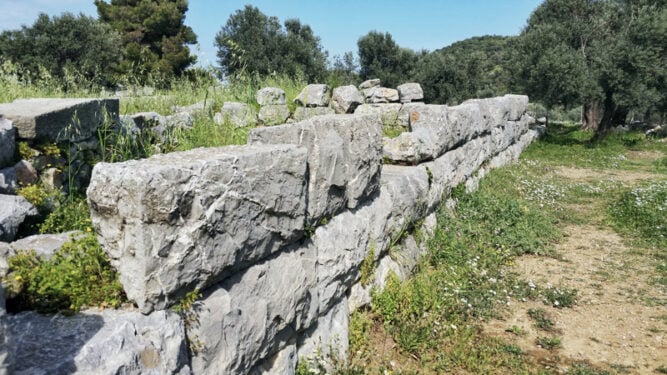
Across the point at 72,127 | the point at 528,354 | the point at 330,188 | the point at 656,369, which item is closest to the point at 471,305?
the point at 528,354

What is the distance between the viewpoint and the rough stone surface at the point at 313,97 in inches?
368

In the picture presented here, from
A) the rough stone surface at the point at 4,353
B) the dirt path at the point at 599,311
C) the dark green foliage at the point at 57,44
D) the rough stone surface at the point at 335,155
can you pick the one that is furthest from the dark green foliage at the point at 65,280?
the dark green foliage at the point at 57,44

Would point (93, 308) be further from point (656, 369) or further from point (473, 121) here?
point (473, 121)

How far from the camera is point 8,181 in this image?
291cm

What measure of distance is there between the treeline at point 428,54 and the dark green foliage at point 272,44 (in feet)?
0.21

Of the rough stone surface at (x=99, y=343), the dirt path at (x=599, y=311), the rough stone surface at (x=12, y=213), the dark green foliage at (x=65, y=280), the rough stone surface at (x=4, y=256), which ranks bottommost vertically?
the dirt path at (x=599, y=311)

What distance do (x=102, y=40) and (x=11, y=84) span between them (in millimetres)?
13612

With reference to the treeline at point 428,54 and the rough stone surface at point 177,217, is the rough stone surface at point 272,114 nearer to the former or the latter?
the treeline at point 428,54

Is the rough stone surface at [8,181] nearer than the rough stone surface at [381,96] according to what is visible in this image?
Yes

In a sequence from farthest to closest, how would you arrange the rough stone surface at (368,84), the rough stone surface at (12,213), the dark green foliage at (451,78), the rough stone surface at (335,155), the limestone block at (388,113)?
the dark green foliage at (451,78), the rough stone surface at (368,84), the limestone block at (388,113), the rough stone surface at (335,155), the rough stone surface at (12,213)

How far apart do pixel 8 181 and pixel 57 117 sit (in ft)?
2.22

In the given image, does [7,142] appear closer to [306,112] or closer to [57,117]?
[57,117]

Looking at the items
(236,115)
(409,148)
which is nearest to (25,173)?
(236,115)

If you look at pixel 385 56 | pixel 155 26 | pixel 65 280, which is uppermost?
pixel 155 26
